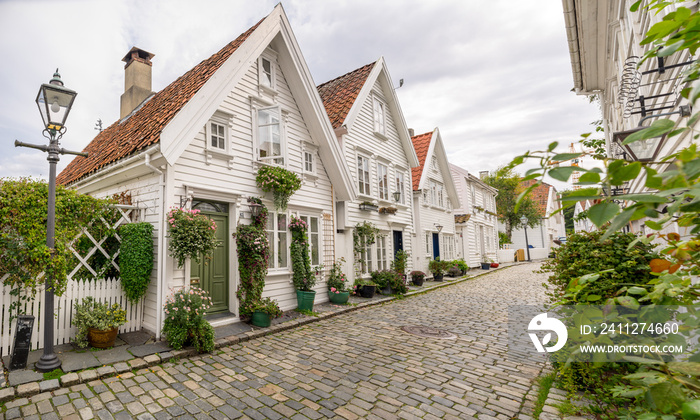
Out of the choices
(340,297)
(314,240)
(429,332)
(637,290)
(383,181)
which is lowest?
(429,332)

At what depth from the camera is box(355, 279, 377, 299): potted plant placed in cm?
1205

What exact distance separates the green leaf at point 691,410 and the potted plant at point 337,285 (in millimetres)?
9760

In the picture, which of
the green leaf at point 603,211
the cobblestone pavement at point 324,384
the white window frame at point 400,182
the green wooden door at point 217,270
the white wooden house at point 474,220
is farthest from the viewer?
the white wooden house at point 474,220

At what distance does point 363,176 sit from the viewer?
1359 centimetres

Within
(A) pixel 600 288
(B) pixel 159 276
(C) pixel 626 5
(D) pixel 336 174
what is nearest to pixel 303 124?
(D) pixel 336 174

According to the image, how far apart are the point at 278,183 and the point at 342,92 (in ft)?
20.8

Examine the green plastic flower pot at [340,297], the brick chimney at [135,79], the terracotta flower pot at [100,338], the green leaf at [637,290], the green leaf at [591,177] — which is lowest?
the green plastic flower pot at [340,297]

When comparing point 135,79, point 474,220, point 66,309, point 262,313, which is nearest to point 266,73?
point 262,313

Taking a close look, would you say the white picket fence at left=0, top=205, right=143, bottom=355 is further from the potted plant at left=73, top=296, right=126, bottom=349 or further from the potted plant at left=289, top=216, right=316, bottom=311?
the potted plant at left=289, top=216, right=316, bottom=311

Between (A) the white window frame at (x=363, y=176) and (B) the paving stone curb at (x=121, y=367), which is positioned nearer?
(B) the paving stone curb at (x=121, y=367)

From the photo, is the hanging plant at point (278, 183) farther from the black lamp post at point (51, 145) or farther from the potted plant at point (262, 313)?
the black lamp post at point (51, 145)

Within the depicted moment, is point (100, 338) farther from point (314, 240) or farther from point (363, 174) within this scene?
point (363, 174)

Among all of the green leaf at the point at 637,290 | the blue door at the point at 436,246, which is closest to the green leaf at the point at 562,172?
the green leaf at the point at 637,290

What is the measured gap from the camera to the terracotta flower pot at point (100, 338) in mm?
5910
